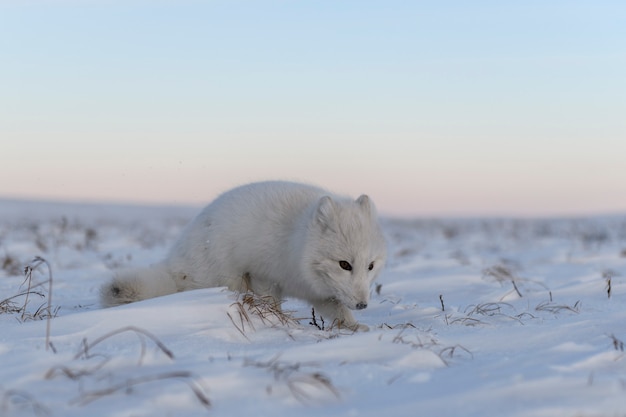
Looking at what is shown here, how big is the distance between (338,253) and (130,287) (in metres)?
1.40

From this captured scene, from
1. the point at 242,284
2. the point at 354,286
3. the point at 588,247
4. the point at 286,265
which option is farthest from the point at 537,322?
the point at 588,247

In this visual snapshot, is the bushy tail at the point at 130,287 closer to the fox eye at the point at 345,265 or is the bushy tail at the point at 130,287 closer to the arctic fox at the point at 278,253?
the arctic fox at the point at 278,253

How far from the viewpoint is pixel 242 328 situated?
11.9 ft

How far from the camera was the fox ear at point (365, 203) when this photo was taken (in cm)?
477

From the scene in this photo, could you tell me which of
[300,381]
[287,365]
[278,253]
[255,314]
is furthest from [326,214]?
[300,381]

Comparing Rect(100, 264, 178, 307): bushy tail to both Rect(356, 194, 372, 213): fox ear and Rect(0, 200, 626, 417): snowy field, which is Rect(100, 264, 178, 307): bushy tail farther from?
Rect(356, 194, 372, 213): fox ear

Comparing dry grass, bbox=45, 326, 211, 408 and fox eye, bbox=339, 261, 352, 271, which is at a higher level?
fox eye, bbox=339, 261, 352, 271

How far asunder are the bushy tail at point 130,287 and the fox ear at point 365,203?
149cm

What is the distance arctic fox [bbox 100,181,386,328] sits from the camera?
4.43 metres

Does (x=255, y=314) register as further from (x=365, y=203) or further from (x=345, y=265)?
(x=365, y=203)

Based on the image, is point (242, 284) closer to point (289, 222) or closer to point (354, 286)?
point (289, 222)

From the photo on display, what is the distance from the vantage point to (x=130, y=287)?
14.8 feet

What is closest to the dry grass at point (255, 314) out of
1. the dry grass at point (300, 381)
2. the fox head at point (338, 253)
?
the fox head at point (338, 253)

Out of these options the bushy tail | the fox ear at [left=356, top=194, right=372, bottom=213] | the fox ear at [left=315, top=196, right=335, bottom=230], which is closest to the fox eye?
the fox ear at [left=315, top=196, right=335, bottom=230]
